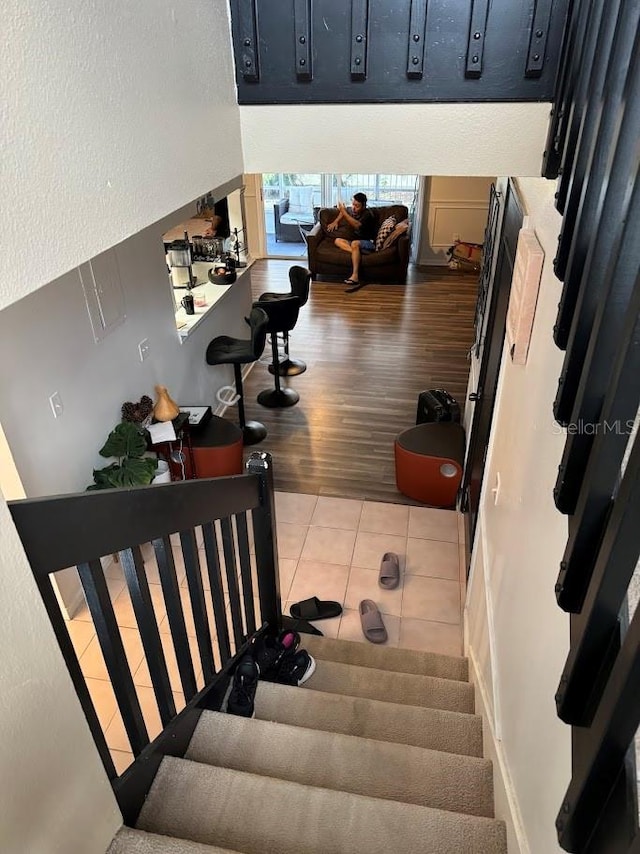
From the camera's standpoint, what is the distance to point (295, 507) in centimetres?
448

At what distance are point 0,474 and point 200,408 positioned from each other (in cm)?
184

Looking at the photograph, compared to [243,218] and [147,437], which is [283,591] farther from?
[243,218]

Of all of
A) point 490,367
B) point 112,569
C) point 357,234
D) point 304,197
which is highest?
point 490,367

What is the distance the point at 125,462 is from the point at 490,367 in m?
2.26

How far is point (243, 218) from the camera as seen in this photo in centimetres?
630

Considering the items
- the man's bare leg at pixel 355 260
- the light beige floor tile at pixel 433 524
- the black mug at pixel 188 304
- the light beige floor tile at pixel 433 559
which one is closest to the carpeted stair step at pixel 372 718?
the light beige floor tile at pixel 433 559

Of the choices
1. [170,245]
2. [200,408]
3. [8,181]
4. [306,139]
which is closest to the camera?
[8,181]

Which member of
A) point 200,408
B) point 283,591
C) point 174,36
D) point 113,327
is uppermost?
point 174,36

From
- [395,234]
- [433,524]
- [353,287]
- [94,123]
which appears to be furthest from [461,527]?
[395,234]

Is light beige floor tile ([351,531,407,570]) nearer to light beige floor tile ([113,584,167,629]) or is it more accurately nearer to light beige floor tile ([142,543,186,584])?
light beige floor tile ([142,543,186,584])

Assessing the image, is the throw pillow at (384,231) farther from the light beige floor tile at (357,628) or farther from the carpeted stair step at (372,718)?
the carpeted stair step at (372,718)

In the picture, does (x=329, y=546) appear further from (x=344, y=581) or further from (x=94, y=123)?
(x=94, y=123)

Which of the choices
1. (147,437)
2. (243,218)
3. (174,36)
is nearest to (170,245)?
(243,218)

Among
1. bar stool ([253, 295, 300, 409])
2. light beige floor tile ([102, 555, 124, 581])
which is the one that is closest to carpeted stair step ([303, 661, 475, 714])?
light beige floor tile ([102, 555, 124, 581])
